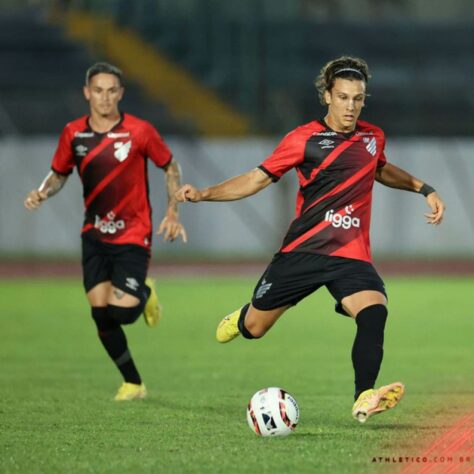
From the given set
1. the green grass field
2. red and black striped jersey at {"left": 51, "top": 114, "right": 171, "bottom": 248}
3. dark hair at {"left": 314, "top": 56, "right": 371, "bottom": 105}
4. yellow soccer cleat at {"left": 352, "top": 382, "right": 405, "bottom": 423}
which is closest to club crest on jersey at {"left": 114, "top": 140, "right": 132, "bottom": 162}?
red and black striped jersey at {"left": 51, "top": 114, "right": 171, "bottom": 248}

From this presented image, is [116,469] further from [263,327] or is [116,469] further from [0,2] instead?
[0,2]

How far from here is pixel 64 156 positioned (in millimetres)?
10602

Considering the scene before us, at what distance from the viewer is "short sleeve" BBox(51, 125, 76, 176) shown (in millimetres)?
10523

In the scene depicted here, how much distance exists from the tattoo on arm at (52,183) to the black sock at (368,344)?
131 inches

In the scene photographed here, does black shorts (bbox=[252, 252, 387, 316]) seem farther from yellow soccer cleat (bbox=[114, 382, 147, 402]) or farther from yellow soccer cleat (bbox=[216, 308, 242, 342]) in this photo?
yellow soccer cleat (bbox=[114, 382, 147, 402])

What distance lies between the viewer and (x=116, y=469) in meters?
6.94


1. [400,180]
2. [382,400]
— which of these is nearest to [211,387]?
[400,180]

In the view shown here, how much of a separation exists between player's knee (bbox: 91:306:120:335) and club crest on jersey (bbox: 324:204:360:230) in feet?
8.40

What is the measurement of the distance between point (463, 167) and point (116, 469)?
2355 centimetres

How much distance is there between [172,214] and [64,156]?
1294mm

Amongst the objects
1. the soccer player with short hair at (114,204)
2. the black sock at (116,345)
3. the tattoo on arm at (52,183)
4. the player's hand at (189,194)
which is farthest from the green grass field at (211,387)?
the tattoo on arm at (52,183)

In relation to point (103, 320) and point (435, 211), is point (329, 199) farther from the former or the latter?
point (103, 320)

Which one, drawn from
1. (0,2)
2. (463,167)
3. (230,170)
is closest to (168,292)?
(230,170)

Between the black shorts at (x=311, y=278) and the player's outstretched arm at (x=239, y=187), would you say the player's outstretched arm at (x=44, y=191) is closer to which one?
the player's outstretched arm at (x=239, y=187)
